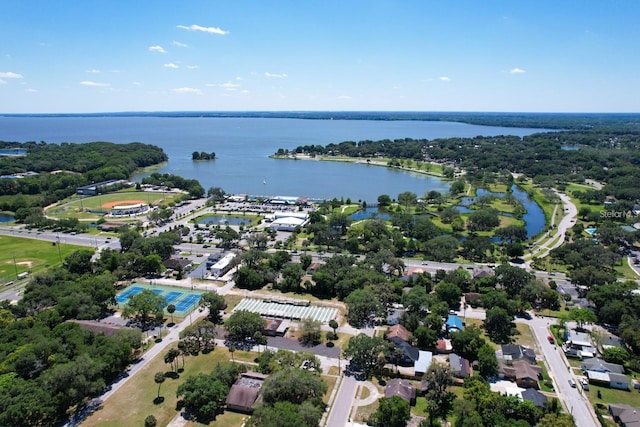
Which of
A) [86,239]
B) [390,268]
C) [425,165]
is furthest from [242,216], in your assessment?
[425,165]

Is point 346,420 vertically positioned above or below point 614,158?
below

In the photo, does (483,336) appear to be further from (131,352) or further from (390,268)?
(131,352)

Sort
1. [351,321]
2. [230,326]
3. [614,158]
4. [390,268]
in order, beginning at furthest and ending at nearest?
1. [614,158]
2. [390,268]
3. [351,321]
4. [230,326]

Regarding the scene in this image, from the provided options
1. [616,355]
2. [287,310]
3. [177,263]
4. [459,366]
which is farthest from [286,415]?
[177,263]

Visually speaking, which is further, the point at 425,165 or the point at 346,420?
the point at 425,165

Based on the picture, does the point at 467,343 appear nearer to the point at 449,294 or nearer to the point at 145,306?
the point at 449,294

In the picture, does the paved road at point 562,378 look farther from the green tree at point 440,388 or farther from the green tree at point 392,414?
the green tree at point 392,414
